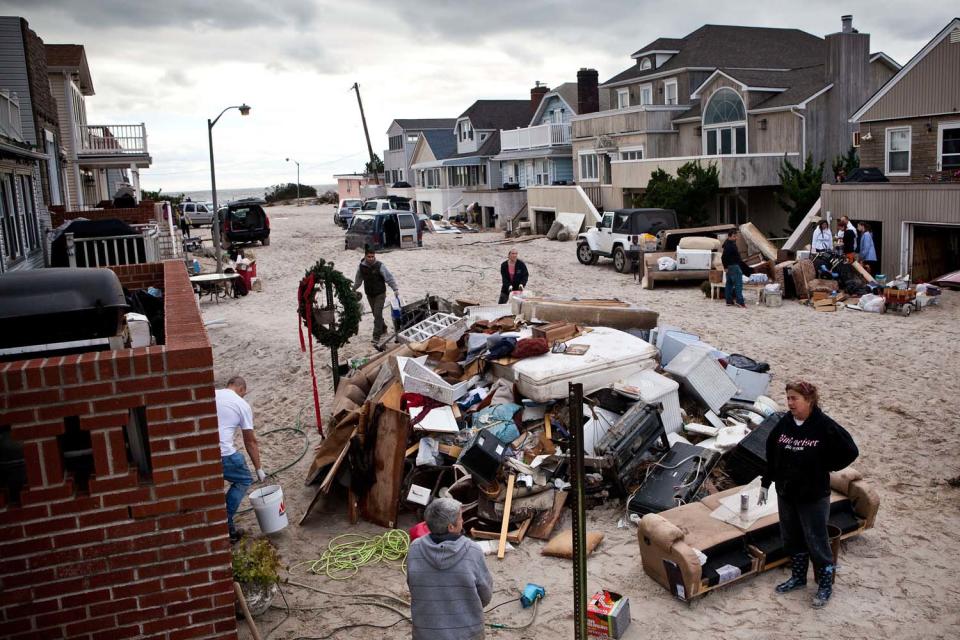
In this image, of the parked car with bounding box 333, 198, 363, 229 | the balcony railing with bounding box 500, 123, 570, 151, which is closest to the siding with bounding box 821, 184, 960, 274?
the balcony railing with bounding box 500, 123, 570, 151

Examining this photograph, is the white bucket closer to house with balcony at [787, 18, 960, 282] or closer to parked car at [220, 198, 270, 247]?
house with balcony at [787, 18, 960, 282]

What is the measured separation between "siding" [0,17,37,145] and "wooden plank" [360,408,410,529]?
53.1 feet

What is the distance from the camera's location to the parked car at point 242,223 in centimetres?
3391

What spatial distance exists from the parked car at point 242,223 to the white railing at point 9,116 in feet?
53.4

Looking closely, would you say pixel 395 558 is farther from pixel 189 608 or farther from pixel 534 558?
pixel 189 608

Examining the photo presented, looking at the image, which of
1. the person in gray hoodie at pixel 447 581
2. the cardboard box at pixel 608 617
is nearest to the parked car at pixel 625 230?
the cardboard box at pixel 608 617

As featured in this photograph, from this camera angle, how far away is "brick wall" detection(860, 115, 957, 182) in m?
21.8

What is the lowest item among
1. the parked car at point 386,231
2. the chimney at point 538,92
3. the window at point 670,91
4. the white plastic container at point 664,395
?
the white plastic container at point 664,395

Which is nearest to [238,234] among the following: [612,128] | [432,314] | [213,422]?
[612,128]

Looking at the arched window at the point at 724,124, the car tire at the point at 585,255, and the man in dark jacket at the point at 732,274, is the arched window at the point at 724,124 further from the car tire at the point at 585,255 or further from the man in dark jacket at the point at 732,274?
the man in dark jacket at the point at 732,274

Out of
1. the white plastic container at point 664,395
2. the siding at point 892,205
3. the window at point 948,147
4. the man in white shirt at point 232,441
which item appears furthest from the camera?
the window at point 948,147

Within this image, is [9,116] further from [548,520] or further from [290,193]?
[290,193]

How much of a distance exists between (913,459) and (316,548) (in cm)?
693

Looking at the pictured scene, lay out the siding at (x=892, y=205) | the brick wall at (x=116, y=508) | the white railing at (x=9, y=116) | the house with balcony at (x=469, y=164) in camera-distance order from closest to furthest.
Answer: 1. the brick wall at (x=116, y=508)
2. the white railing at (x=9, y=116)
3. the siding at (x=892, y=205)
4. the house with balcony at (x=469, y=164)
